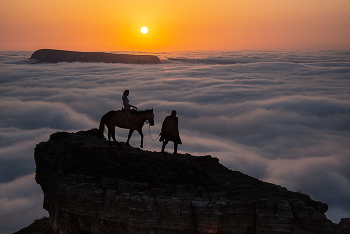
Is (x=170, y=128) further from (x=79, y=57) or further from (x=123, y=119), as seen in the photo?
(x=79, y=57)

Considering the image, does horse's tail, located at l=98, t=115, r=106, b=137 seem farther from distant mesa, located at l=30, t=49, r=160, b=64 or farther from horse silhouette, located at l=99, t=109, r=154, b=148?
distant mesa, located at l=30, t=49, r=160, b=64

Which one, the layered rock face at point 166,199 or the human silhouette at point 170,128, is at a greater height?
the human silhouette at point 170,128

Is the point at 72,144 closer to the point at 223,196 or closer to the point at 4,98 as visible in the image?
the point at 223,196

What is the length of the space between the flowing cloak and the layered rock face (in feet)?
4.72

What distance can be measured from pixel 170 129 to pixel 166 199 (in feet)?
21.3

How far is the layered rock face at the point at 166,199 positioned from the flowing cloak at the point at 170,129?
144 cm

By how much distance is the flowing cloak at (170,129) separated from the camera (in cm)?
1994

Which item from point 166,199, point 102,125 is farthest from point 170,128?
point 166,199

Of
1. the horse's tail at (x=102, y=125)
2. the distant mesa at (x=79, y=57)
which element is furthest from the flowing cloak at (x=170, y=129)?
the distant mesa at (x=79, y=57)

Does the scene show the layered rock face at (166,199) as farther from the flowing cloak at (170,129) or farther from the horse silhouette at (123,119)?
the horse silhouette at (123,119)

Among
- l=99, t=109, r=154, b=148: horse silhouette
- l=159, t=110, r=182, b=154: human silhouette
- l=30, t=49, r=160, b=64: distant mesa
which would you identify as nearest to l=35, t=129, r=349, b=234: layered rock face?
l=159, t=110, r=182, b=154: human silhouette

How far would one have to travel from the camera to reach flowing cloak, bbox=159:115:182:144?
19.9 m

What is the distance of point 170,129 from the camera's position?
65.8 ft

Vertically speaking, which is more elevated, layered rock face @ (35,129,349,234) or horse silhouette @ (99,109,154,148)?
horse silhouette @ (99,109,154,148)
